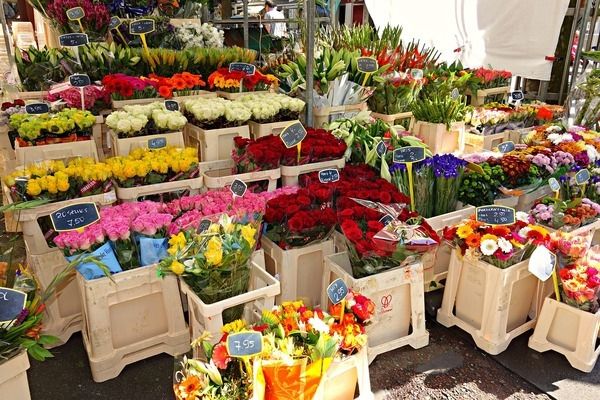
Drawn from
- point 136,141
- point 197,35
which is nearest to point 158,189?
point 136,141

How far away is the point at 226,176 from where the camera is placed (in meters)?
2.75

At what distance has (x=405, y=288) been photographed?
2297 mm

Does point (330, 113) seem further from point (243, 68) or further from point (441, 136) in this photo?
point (441, 136)

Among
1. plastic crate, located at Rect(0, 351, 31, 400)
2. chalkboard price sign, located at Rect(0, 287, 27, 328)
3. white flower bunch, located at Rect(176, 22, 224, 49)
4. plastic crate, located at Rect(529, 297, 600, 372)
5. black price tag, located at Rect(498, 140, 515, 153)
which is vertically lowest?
plastic crate, located at Rect(529, 297, 600, 372)

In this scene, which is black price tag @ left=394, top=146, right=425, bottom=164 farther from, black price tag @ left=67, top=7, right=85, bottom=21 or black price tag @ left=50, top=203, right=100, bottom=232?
black price tag @ left=67, top=7, right=85, bottom=21

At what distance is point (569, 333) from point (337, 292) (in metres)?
1.32

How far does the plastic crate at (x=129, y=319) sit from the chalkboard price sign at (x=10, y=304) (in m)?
0.52

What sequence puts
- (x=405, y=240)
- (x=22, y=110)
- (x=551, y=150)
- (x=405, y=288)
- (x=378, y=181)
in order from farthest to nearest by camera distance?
1. (x=551, y=150)
2. (x=22, y=110)
3. (x=378, y=181)
4. (x=405, y=288)
5. (x=405, y=240)

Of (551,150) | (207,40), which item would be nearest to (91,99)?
(207,40)

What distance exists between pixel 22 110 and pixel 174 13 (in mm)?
1928

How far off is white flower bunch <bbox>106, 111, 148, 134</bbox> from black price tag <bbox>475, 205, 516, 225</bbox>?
1.91 meters

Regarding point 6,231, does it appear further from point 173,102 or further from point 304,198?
point 304,198

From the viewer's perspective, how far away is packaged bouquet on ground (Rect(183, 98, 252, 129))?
296 centimetres

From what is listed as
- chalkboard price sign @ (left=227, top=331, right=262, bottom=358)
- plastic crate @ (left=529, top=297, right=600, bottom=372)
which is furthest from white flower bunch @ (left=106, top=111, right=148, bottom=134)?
plastic crate @ (left=529, top=297, right=600, bottom=372)
